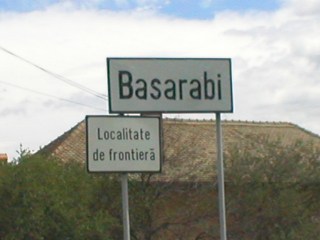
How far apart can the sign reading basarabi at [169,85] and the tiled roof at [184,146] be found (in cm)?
1754

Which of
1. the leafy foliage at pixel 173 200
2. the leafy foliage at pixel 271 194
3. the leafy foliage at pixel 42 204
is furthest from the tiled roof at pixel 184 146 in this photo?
the leafy foliage at pixel 42 204

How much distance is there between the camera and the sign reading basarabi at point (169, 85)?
9711 millimetres

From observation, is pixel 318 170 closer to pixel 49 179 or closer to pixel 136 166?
pixel 49 179

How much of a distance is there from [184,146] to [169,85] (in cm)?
2010

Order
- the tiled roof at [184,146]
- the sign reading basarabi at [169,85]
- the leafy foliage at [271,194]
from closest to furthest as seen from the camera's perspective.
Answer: the sign reading basarabi at [169,85]
the tiled roof at [184,146]
the leafy foliage at [271,194]

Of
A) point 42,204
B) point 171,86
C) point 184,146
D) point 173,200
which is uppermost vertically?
point 184,146

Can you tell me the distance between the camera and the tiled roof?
28875 millimetres

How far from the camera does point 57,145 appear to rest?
3809cm

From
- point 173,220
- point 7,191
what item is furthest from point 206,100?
point 173,220

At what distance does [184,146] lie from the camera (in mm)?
29953

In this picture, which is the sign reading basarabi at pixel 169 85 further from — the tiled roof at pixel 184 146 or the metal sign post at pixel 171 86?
the tiled roof at pixel 184 146

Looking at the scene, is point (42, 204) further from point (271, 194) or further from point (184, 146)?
point (271, 194)

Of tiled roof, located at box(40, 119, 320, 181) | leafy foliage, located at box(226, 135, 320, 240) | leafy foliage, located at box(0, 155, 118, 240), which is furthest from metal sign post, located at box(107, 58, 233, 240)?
leafy foliage, located at box(226, 135, 320, 240)

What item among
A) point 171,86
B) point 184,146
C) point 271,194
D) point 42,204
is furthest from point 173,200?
point 171,86
